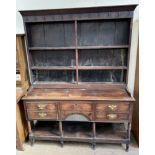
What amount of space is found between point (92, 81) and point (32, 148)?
3.91 ft

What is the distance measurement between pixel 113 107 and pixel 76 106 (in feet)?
1.40

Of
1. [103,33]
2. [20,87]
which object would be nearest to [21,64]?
[20,87]

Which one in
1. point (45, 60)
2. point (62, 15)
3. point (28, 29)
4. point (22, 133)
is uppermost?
point (62, 15)

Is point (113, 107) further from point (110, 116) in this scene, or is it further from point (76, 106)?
point (76, 106)

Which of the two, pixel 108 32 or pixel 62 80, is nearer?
pixel 108 32

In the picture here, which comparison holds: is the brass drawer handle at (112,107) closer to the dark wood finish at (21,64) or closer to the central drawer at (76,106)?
the central drawer at (76,106)

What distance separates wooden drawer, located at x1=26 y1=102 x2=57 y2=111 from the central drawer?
0.38ft

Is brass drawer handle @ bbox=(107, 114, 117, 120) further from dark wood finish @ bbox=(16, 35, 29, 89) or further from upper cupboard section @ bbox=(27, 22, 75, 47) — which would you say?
dark wood finish @ bbox=(16, 35, 29, 89)

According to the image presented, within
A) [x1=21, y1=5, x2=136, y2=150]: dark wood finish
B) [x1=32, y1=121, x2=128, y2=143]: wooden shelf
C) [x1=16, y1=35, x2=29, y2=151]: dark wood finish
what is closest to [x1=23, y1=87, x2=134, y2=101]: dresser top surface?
[x1=21, y1=5, x2=136, y2=150]: dark wood finish

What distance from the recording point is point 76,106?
1.89 meters

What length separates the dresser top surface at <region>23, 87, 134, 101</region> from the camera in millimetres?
1842
